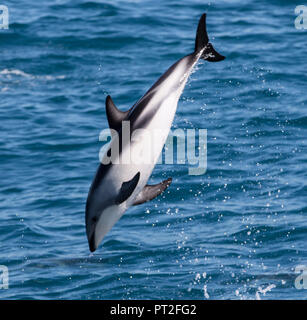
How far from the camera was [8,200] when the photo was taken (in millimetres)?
16562

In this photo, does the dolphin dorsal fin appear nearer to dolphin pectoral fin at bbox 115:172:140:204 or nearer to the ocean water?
dolphin pectoral fin at bbox 115:172:140:204

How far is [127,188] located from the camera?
9242 millimetres

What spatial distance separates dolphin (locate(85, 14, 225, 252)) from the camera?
9352mm

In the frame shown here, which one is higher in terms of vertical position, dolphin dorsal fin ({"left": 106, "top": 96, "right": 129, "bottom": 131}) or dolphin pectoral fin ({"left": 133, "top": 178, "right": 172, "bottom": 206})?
dolphin dorsal fin ({"left": 106, "top": 96, "right": 129, "bottom": 131})

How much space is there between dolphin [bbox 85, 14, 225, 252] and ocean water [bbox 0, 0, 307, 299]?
4.09 m

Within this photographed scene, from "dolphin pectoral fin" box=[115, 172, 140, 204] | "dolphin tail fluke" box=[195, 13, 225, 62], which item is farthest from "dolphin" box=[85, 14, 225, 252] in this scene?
"dolphin tail fluke" box=[195, 13, 225, 62]

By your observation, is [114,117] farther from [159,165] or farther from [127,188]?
[159,165]

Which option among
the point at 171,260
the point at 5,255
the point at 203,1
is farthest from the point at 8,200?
the point at 203,1

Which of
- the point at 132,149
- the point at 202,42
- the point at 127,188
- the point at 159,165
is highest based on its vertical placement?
the point at 202,42

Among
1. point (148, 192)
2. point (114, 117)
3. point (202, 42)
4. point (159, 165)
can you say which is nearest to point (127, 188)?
point (148, 192)

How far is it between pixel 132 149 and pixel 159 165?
8337 millimetres

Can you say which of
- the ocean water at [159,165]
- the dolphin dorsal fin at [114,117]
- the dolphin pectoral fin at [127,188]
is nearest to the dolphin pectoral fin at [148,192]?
the dolphin pectoral fin at [127,188]

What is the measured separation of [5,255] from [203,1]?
1398 centimetres
